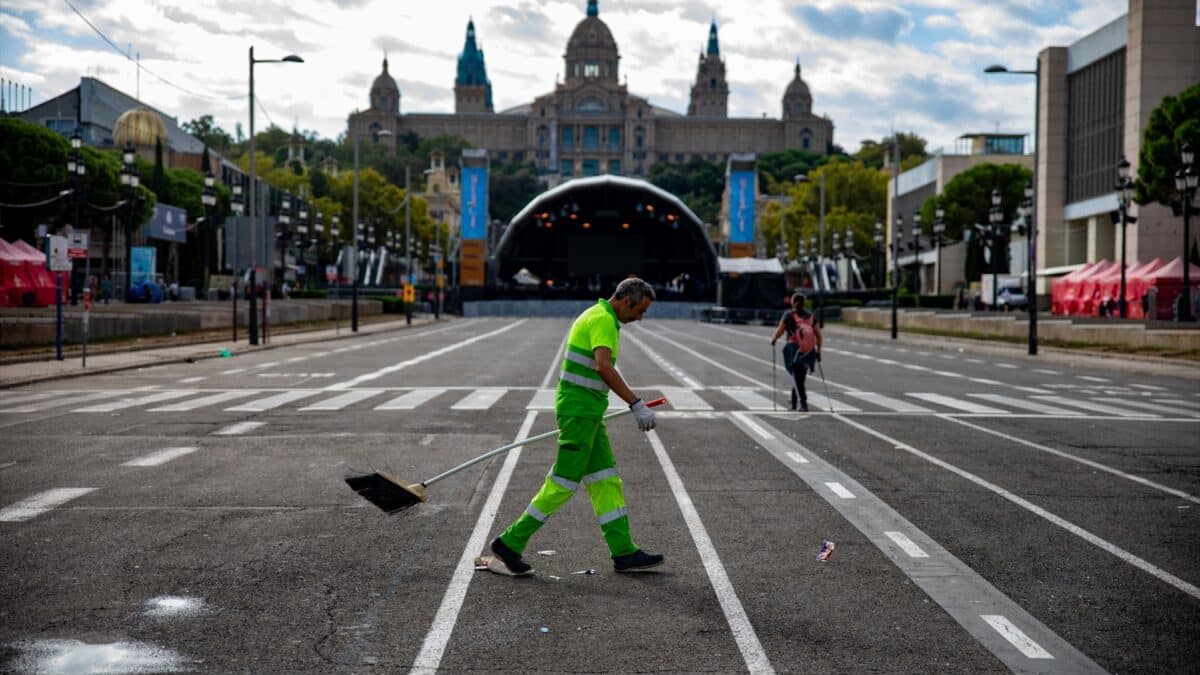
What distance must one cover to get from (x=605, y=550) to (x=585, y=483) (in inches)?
35.3

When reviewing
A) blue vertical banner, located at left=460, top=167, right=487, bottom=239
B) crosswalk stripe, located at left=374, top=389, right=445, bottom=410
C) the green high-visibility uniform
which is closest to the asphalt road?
the green high-visibility uniform

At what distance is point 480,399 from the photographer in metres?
20.5

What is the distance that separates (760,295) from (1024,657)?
7603cm

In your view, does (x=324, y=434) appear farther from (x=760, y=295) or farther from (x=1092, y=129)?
(x=1092, y=129)

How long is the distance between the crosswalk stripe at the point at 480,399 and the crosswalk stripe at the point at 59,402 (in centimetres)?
585

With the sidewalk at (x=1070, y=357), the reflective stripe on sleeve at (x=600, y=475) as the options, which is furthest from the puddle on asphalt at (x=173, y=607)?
the sidewalk at (x=1070, y=357)

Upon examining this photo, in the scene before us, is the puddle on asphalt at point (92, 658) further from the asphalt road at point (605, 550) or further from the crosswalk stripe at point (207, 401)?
the crosswalk stripe at point (207, 401)

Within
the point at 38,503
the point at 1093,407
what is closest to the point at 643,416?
the point at 38,503

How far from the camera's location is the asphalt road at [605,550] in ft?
19.7

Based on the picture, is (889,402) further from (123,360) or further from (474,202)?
(474,202)

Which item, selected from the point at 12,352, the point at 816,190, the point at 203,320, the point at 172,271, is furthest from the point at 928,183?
the point at 12,352

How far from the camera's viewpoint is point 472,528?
356 inches

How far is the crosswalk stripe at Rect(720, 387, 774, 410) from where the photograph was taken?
1962cm

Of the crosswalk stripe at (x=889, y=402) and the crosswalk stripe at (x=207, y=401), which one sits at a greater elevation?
the crosswalk stripe at (x=889, y=402)
